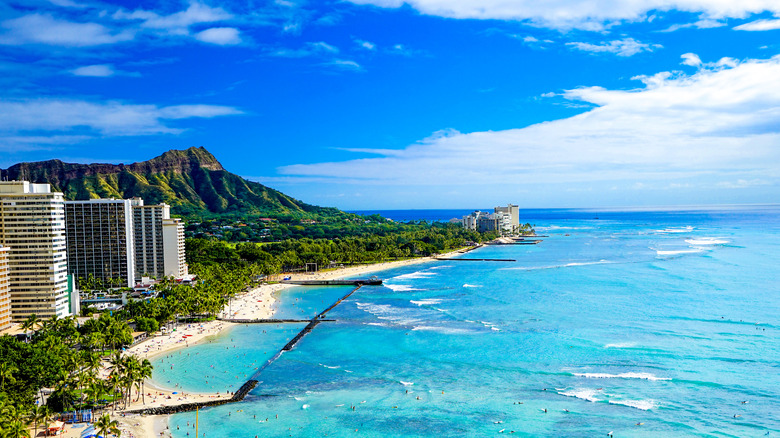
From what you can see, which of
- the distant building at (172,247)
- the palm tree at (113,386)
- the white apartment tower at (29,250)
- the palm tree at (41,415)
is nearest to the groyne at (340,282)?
the distant building at (172,247)

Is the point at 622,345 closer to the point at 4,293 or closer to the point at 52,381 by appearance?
the point at 52,381

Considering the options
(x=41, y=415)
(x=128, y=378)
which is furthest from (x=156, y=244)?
(x=41, y=415)

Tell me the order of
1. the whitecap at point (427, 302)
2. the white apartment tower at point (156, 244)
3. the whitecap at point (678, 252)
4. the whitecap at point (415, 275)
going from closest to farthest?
the whitecap at point (427, 302) < the white apartment tower at point (156, 244) < the whitecap at point (415, 275) < the whitecap at point (678, 252)

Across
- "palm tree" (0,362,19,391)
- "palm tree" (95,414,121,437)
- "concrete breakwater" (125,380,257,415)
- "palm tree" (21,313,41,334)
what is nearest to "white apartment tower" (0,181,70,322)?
"palm tree" (21,313,41,334)

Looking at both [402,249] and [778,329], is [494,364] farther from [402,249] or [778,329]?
[402,249]

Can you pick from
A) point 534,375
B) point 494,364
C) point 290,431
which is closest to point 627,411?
point 534,375

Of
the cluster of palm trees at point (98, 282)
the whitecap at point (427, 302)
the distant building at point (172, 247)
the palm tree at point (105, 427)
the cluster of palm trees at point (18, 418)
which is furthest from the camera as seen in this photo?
the distant building at point (172, 247)

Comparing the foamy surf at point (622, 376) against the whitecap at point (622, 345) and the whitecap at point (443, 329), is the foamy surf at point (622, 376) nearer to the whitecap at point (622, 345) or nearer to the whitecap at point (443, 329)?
the whitecap at point (622, 345)

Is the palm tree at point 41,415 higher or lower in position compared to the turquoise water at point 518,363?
higher
